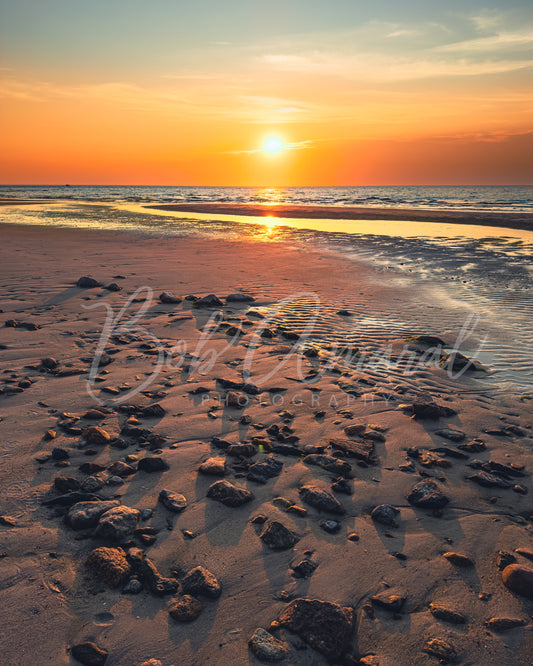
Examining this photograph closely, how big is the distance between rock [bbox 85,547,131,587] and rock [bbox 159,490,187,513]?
58 centimetres

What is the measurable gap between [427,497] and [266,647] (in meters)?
1.89

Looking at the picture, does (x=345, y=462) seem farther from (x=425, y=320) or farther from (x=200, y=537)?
(x=425, y=320)

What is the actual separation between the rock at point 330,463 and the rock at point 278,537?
0.93m

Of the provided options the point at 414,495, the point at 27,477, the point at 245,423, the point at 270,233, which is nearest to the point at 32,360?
the point at 27,477

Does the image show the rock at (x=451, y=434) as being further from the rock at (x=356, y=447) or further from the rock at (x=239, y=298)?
the rock at (x=239, y=298)

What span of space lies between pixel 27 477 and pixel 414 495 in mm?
3230

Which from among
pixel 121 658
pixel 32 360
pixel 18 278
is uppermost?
pixel 18 278

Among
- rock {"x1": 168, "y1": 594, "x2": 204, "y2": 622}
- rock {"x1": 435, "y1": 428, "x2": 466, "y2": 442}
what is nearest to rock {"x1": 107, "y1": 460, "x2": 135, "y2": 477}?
rock {"x1": 168, "y1": 594, "x2": 204, "y2": 622}

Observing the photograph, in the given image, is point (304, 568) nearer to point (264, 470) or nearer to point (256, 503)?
point (256, 503)

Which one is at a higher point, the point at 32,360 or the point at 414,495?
the point at 32,360

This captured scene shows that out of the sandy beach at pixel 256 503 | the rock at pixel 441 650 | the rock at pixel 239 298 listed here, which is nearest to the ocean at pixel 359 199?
the rock at pixel 239 298

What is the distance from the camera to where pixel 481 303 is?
10.9m

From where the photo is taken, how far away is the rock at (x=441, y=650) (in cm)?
236

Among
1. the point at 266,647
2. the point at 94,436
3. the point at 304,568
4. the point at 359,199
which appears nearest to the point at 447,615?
the point at 304,568
